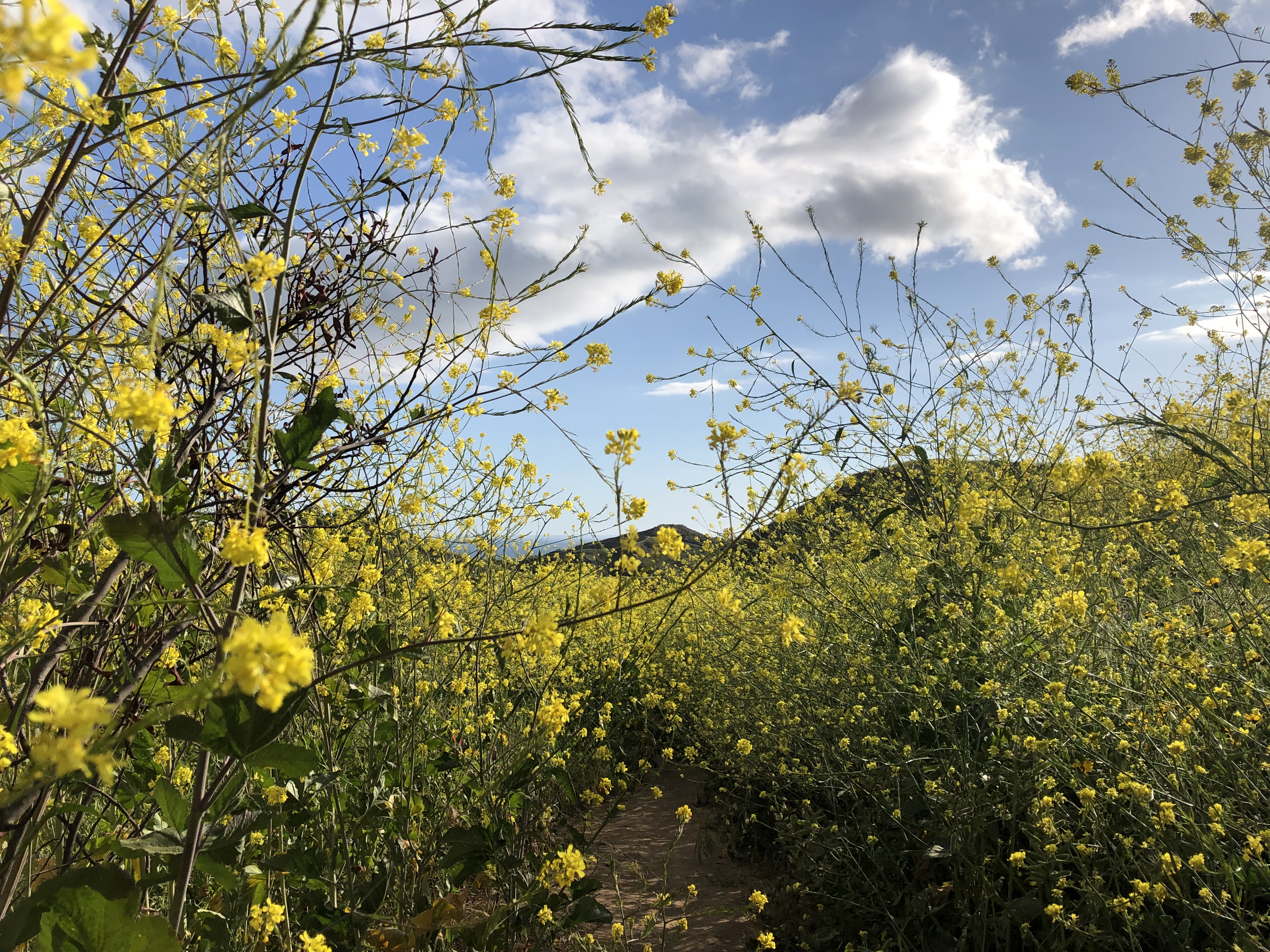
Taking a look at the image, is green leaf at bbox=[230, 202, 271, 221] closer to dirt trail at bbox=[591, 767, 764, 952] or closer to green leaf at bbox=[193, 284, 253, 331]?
green leaf at bbox=[193, 284, 253, 331]

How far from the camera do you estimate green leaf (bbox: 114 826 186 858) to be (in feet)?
3.45

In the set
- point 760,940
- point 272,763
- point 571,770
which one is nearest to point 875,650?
point 760,940

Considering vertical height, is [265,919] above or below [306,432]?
below

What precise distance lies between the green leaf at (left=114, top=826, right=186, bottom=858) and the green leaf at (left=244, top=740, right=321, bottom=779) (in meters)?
0.15

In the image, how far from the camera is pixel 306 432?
1.22 m

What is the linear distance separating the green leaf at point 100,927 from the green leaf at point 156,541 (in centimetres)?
44

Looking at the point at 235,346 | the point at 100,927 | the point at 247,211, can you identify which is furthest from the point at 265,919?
the point at 247,211

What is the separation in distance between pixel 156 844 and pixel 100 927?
142 millimetres

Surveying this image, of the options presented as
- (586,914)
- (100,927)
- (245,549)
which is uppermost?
(245,549)

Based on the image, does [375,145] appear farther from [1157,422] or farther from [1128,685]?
[1128,685]

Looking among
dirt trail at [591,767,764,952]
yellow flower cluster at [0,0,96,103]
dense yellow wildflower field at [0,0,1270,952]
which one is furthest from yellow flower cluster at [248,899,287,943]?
yellow flower cluster at [0,0,96,103]

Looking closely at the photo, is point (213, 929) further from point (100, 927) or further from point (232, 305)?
point (232, 305)

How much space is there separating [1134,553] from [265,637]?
11.0 feet

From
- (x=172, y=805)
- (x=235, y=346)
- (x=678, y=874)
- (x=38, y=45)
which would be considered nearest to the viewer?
(x=38, y=45)
